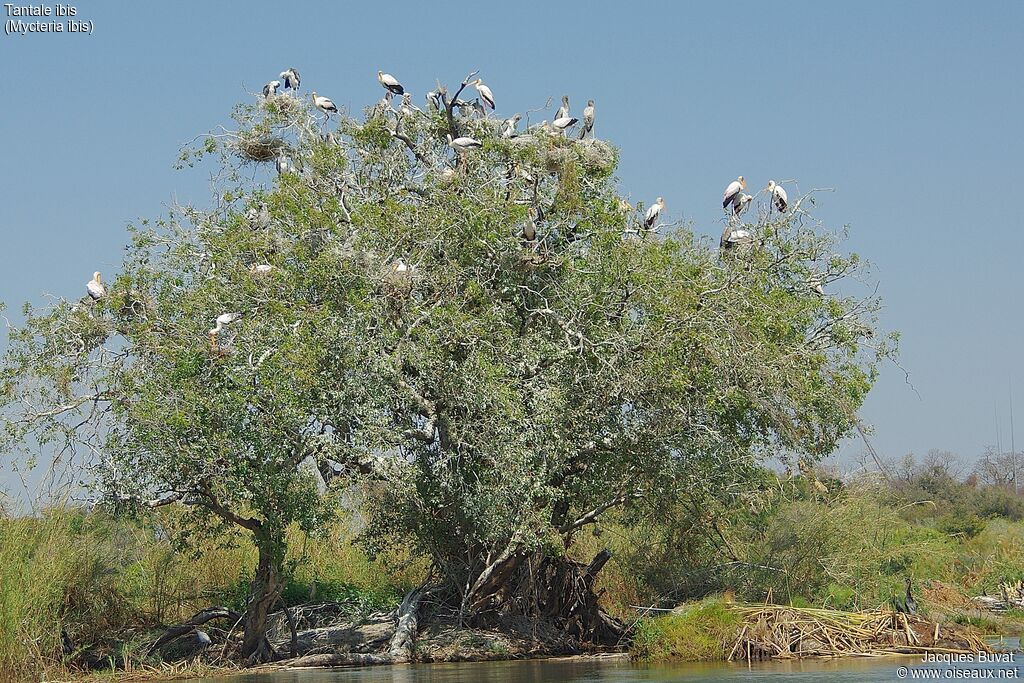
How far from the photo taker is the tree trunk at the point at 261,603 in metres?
19.6

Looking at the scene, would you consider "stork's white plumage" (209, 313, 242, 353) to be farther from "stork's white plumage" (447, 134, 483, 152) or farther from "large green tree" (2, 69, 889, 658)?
"stork's white plumage" (447, 134, 483, 152)

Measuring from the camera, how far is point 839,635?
59.5 ft

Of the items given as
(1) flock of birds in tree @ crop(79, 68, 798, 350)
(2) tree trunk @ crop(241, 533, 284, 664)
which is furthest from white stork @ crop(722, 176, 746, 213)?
(2) tree trunk @ crop(241, 533, 284, 664)

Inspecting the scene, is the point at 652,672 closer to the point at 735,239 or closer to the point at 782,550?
the point at 782,550

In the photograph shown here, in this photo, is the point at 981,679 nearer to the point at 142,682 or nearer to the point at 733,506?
the point at 733,506

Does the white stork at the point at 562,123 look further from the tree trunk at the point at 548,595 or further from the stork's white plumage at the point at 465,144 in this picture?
the tree trunk at the point at 548,595

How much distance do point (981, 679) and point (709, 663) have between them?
15.2ft

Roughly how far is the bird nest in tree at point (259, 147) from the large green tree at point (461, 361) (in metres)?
1.37

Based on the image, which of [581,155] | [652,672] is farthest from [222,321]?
[652,672]

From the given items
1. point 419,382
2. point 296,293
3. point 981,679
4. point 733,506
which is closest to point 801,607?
point 733,506

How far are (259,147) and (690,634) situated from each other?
1101cm

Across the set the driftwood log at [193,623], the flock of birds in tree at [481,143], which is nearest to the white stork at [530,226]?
the flock of birds in tree at [481,143]

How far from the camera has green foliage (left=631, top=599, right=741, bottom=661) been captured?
1864 cm

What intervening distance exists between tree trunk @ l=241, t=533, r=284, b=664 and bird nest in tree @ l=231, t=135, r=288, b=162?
22.6 feet
